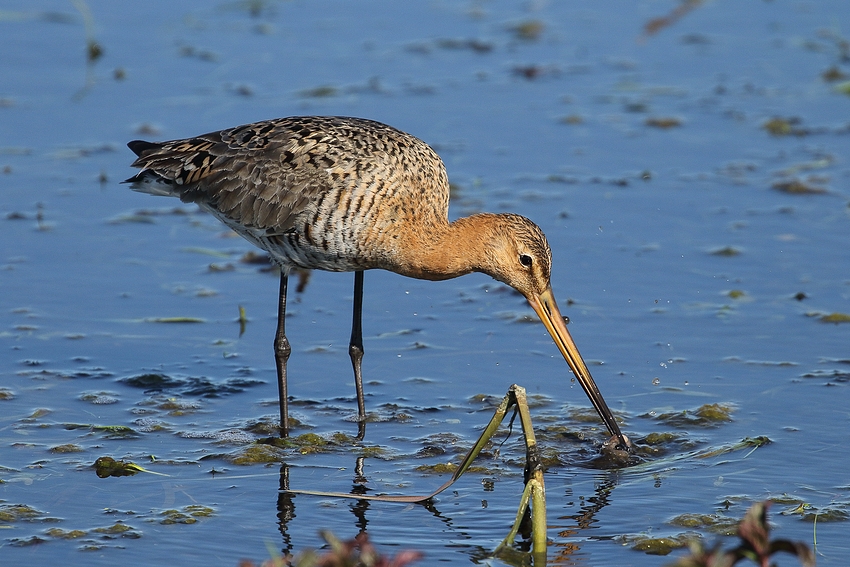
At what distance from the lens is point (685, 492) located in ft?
19.7

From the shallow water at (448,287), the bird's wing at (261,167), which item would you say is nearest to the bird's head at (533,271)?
the shallow water at (448,287)

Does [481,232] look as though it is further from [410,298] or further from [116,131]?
[116,131]

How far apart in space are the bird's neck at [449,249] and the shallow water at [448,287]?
83 centimetres

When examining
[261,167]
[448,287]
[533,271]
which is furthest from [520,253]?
[448,287]

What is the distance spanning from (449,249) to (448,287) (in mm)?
2072

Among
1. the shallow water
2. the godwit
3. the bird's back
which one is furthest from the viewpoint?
the bird's back

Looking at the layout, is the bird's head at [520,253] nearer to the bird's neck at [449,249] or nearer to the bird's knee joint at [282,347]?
the bird's neck at [449,249]

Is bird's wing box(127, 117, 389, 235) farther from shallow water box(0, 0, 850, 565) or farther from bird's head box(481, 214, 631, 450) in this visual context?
shallow water box(0, 0, 850, 565)

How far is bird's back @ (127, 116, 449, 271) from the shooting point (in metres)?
6.70

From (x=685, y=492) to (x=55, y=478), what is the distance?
9.50 ft

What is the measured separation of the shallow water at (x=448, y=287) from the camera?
5.91 meters

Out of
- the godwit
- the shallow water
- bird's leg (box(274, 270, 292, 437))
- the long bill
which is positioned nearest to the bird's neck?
the godwit

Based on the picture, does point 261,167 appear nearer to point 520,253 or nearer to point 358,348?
point 358,348

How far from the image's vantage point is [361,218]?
263 inches
